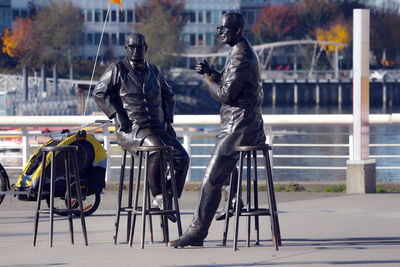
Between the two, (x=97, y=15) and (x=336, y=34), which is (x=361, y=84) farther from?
(x=336, y=34)

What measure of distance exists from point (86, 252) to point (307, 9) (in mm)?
111680

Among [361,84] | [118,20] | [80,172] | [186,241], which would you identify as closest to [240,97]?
[186,241]

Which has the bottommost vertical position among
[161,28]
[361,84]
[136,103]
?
[136,103]

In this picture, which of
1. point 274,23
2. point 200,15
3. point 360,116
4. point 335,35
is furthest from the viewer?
point 274,23

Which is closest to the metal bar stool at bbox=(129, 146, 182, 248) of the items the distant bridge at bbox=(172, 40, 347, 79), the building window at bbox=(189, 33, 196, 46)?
the distant bridge at bbox=(172, 40, 347, 79)

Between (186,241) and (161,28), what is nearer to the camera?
(186,241)

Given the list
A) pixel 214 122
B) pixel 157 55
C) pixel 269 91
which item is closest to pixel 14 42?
pixel 157 55

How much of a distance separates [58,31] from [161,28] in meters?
10.9

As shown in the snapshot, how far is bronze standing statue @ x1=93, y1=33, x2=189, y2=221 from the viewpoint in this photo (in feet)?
27.3

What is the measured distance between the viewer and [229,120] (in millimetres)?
7590

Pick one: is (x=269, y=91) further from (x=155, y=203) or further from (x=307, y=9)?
(x=155, y=203)

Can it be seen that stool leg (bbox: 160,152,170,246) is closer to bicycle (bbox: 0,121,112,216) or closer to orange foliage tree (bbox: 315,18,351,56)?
bicycle (bbox: 0,121,112,216)

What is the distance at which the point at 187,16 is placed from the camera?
373 feet

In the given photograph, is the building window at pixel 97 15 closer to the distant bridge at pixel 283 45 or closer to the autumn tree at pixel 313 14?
the distant bridge at pixel 283 45
